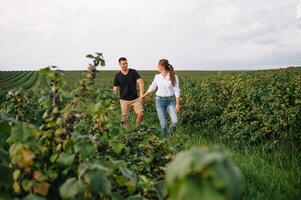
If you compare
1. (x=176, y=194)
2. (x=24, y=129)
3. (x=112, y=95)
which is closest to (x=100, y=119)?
(x=112, y=95)

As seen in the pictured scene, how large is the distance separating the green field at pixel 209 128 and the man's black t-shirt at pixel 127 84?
6.07 ft

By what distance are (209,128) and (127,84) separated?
2308 millimetres

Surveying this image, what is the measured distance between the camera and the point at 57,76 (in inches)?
93.2

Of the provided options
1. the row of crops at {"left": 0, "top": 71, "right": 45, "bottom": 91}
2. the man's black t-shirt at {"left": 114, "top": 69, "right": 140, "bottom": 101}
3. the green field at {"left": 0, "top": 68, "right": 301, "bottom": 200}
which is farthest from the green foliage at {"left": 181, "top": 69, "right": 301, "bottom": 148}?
the row of crops at {"left": 0, "top": 71, "right": 45, "bottom": 91}

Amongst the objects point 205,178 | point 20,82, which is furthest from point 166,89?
point 20,82

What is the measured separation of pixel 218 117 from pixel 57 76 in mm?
8497

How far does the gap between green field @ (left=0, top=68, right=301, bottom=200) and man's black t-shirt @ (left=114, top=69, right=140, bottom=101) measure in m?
1.85

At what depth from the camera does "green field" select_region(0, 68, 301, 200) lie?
7.60ft

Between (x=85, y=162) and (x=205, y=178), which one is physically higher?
(x=205, y=178)

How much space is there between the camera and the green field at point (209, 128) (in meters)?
2.32

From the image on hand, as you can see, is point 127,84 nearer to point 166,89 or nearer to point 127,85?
point 127,85

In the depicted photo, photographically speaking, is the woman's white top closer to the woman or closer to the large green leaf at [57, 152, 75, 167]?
the woman

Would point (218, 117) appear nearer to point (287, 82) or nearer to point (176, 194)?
point (287, 82)

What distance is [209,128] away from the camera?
10867mm
